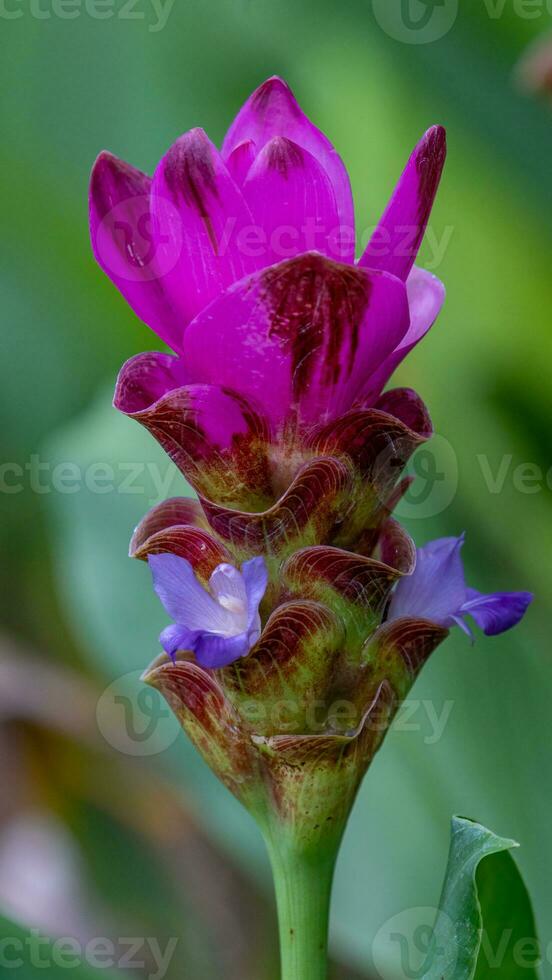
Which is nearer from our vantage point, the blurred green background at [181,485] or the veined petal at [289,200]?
the veined petal at [289,200]

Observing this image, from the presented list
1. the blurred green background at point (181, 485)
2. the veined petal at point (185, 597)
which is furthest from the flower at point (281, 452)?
the blurred green background at point (181, 485)

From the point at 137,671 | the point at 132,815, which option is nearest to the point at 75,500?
the point at 137,671

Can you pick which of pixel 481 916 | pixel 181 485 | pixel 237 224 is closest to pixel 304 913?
pixel 481 916

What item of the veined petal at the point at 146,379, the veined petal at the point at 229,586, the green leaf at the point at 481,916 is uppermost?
the veined petal at the point at 146,379

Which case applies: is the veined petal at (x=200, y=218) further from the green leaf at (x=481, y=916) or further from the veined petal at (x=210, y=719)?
the green leaf at (x=481, y=916)

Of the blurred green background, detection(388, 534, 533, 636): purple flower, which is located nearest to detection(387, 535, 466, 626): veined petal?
detection(388, 534, 533, 636): purple flower

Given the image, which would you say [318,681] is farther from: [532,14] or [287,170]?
[532,14]

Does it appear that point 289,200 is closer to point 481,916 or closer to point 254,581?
point 254,581
